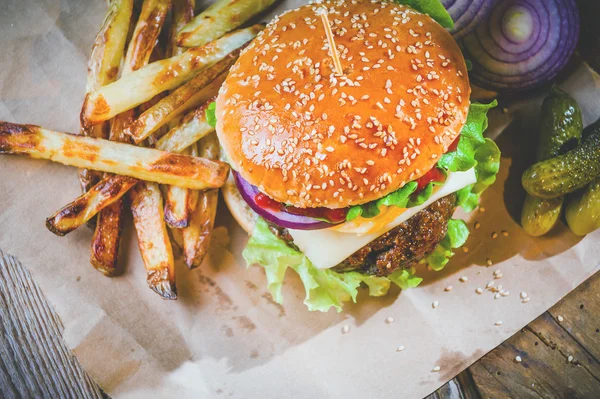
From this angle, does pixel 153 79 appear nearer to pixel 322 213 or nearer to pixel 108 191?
pixel 108 191

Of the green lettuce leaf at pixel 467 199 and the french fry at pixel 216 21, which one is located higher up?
the french fry at pixel 216 21

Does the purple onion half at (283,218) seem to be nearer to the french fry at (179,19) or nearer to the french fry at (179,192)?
the french fry at (179,192)

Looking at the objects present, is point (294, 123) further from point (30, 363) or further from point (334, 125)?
point (30, 363)

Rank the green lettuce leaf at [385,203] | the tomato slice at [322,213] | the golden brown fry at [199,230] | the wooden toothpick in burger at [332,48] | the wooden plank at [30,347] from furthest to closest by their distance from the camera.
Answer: the wooden plank at [30,347] → the golden brown fry at [199,230] → the tomato slice at [322,213] → the green lettuce leaf at [385,203] → the wooden toothpick in burger at [332,48]

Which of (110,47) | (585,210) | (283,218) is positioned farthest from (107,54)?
(585,210)

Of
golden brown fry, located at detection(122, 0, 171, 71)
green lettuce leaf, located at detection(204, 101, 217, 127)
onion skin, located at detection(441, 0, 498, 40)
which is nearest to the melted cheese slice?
green lettuce leaf, located at detection(204, 101, 217, 127)

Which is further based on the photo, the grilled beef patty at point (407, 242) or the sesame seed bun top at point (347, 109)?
the grilled beef patty at point (407, 242)

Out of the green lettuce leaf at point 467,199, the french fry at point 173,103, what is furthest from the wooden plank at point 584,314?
the french fry at point 173,103
